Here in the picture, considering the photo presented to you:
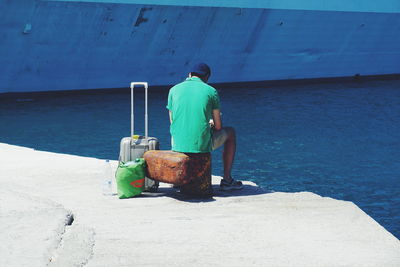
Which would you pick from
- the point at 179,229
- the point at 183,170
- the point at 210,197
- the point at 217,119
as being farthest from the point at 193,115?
the point at 179,229

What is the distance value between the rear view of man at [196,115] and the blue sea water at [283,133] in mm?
2111

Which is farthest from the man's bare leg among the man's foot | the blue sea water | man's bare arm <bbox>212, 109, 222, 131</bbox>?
the blue sea water

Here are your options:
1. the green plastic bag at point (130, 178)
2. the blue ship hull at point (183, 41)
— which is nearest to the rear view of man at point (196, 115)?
the green plastic bag at point (130, 178)

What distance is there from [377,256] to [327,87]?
17657 mm

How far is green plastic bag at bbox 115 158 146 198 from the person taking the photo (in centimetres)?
511

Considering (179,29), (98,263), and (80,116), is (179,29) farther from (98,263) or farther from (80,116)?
(98,263)

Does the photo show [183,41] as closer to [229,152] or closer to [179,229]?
[229,152]

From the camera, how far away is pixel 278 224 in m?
4.50

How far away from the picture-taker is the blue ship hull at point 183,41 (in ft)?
52.1

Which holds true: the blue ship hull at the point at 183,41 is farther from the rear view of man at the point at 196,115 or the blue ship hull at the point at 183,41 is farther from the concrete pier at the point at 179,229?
the rear view of man at the point at 196,115

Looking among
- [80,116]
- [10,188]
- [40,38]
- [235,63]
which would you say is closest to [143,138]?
[10,188]

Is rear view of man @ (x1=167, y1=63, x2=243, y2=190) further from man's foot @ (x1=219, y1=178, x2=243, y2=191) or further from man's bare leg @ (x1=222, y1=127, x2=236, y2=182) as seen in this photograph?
man's foot @ (x1=219, y1=178, x2=243, y2=191)

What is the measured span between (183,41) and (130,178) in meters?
13.4

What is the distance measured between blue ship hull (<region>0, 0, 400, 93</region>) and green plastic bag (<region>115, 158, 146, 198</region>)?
431 inches
